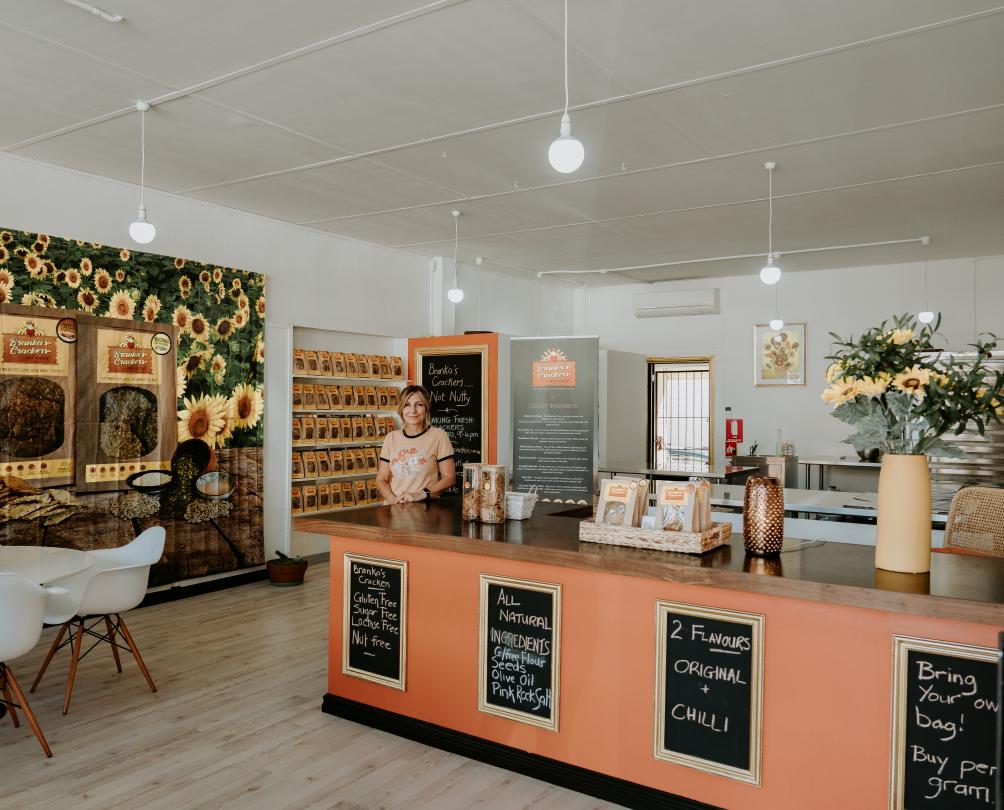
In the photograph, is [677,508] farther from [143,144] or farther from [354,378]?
[354,378]

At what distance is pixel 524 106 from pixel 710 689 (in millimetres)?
3108

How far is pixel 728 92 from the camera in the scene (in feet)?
13.3

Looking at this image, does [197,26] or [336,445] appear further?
[336,445]

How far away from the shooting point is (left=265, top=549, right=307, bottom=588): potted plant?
6.61 meters

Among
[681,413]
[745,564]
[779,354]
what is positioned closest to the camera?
[745,564]

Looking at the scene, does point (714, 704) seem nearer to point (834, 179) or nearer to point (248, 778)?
point (248, 778)

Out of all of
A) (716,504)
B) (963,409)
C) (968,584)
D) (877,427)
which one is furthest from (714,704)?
(716,504)

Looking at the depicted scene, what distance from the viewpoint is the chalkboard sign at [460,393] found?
8.15m

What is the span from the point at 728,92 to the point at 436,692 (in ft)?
11.1

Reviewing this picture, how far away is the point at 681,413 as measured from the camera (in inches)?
423

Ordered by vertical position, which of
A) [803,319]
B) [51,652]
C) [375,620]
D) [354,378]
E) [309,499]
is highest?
[803,319]

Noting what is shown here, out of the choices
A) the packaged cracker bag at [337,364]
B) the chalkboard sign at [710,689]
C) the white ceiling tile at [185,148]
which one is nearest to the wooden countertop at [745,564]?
the chalkboard sign at [710,689]

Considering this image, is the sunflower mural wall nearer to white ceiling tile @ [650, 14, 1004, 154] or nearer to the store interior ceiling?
the store interior ceiling

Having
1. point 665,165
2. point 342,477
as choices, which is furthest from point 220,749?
point 665,165
